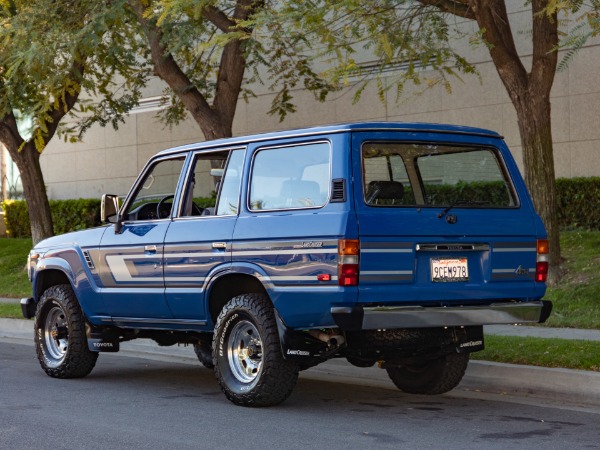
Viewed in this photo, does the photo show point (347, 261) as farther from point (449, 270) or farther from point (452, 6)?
point (452, 6)

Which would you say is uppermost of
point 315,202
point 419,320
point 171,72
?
point 171,72

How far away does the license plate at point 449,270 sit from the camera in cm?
804

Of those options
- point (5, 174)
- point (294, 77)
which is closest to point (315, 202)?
point (294, 77)

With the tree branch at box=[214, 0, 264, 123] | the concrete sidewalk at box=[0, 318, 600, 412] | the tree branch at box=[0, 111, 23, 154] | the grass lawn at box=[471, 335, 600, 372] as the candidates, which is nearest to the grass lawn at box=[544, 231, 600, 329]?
the concrete sidewalk at box=[0, 318, 600, 412]

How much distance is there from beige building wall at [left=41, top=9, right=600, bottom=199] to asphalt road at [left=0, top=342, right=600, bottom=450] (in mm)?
6058

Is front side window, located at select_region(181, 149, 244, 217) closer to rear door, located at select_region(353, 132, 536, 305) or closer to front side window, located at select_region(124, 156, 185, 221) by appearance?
front side window, located at select_region(124, 156, 185, 221)

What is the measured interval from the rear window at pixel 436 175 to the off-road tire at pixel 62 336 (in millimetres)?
3611

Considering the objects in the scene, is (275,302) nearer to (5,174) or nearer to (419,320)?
(419,320)

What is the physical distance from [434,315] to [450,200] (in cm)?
98

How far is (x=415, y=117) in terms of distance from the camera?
841 inches

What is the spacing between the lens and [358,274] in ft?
25.2

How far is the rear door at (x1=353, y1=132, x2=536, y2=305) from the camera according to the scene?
7.80m

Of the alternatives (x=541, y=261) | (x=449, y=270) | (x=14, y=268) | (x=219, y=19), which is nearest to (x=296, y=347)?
(x=449, y=270)

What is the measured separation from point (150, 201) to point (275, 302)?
231 centimetres
